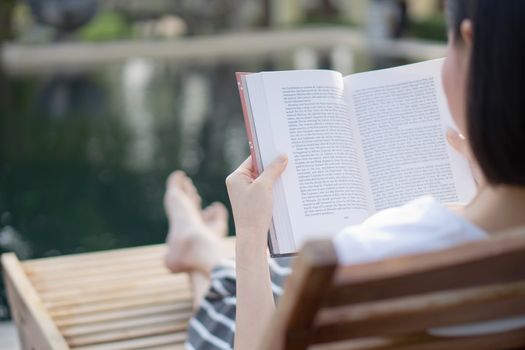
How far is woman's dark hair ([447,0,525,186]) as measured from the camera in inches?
38.9

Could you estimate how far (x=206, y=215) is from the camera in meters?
2.82

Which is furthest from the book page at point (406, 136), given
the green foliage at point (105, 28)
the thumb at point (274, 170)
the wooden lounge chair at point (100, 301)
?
the green foliage at point (105, 28)

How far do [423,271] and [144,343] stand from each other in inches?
52.9

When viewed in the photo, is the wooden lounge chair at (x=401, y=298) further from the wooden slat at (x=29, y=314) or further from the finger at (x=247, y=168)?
the wooden slat at (x=29, y=314)

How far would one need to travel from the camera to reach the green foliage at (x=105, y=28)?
13866 millimetres

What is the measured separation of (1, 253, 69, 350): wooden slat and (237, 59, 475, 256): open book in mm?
846

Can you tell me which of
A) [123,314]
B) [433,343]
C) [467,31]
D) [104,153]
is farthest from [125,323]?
[104,153]

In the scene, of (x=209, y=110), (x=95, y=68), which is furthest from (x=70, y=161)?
(x=95, y=68)

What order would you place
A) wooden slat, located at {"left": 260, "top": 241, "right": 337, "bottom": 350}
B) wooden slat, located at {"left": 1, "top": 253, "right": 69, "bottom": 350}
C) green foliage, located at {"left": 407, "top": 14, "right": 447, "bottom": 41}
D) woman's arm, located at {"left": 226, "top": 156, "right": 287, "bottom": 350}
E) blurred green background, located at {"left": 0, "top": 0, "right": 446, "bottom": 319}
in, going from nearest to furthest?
wooden slat, located at {"left": 260, "top": 241, "right": 337, "bottom": 350}
woman's arm, located at {"left": 226, "top": 156, "right": 287, "bottom": 350}
wooden slat, located at {"left": 1, "top": 253, "right": 69, "bottom": 350}
blurred green background, located at {"left": 0, "top": 0, "right": 446, "bottom": 319}
green foliage, located at {"left": 407, "top": 14, "right": 447, "bottom": 41}

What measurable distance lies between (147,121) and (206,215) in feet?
15.3

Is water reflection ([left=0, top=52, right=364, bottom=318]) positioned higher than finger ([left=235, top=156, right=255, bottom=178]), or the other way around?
finger ([left=235, top=156, right=255, bottom=178])

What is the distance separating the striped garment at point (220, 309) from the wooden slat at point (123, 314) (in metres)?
0.25

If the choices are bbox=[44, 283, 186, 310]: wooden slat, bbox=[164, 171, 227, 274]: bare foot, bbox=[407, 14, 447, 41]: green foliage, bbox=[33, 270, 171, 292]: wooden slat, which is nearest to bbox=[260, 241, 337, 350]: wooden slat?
bbox=[164, 171, 227, 274]: bare foot

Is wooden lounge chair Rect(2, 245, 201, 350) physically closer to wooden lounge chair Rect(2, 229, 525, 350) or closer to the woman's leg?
the woman's leg
